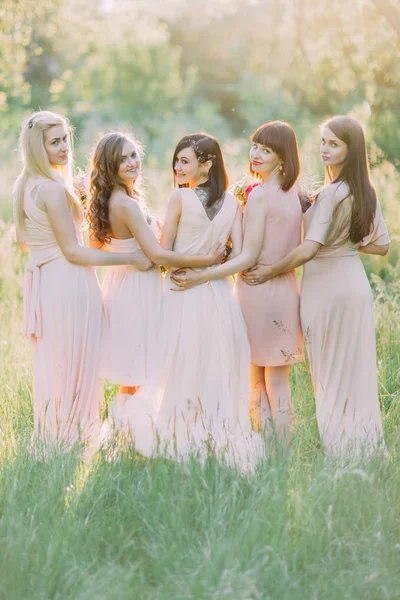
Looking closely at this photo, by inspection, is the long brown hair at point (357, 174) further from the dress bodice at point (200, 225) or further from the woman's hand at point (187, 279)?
the woman's hand at point (187, 279)

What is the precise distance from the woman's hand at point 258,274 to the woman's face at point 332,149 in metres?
0.74

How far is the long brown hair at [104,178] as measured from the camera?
4559 mm

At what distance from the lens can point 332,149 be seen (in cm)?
455

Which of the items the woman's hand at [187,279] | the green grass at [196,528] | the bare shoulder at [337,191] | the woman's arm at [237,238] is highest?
the bare shoulder at [337,191]

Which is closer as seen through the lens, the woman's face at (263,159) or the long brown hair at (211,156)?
the long brown hair at (211,156)

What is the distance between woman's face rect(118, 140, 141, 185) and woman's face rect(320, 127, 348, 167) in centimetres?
115

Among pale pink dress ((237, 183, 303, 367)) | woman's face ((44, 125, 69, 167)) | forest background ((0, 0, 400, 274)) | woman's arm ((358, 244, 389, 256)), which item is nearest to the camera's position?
woman's face ((44, 125, 69, 167))

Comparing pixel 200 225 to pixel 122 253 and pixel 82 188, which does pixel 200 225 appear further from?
pixel 82 188

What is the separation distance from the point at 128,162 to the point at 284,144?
953 mm

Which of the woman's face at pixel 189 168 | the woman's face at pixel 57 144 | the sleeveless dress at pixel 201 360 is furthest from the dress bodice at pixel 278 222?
the woman's face at pixel 57 144

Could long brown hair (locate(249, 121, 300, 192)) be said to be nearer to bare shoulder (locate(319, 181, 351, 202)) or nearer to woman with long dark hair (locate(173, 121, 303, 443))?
woman with long dark hair (locate(173, 121, 303, 443))

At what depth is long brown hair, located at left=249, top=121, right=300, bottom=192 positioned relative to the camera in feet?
14.9

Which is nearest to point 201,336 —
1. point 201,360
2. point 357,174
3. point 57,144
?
point 201,360

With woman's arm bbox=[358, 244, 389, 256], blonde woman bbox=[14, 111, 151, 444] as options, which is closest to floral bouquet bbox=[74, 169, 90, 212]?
blonde woman bbox=[14, 111, 151, 444]
